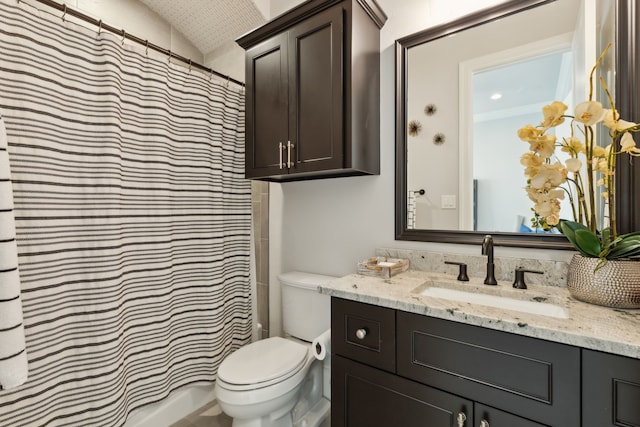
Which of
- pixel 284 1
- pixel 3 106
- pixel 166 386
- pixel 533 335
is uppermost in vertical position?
pixel 284 1

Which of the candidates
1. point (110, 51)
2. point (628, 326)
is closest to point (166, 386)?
point (110, 51)

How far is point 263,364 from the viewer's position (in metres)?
1.52

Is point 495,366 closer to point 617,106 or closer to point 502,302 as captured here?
point 502,302

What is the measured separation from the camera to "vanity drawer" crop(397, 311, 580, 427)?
0.81 metres

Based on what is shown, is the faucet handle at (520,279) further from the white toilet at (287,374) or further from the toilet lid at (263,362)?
the toilet lid at (263,362)

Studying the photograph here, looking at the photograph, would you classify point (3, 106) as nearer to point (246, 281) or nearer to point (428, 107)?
point (246, 281)

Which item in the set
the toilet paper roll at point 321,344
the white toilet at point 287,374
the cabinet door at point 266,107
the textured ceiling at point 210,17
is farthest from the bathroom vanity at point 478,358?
the textured ceiling at point 210,17

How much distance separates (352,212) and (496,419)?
3.69ft

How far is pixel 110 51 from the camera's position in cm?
144

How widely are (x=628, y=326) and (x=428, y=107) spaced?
1113 mm

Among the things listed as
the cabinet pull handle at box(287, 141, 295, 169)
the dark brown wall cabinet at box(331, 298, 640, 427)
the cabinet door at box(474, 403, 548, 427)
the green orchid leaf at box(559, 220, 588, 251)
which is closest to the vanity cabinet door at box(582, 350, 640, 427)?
the dark brown wall cabinet at box(331, 298, 640, 427)

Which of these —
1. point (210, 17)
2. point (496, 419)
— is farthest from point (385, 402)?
point (210, 17)

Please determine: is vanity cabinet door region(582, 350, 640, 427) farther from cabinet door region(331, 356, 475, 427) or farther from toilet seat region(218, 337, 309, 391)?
toilet seat region(218, 337, 309, 391)

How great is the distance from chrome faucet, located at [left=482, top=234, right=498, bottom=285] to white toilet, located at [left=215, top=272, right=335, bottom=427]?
2.45ft
